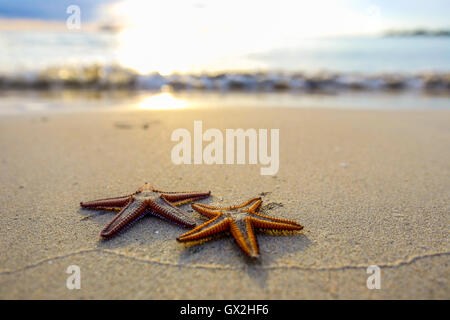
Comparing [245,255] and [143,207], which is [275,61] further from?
[245,255]

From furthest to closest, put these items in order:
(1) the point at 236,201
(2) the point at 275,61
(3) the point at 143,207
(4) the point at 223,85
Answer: (2) the point at 275,61
(4) the point at 223,85
(1) the point at 236,201
(3) the point at 143,207

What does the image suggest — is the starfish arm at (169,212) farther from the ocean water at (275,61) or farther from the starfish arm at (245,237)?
the ocean water at (275,61)

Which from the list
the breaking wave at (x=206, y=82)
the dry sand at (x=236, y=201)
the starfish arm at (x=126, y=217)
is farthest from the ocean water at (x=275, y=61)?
the starfish arm at (x=126, y=217)

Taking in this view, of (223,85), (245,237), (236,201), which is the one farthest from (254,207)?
(223,85)

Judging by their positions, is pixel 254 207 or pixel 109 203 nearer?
pixel 254 207

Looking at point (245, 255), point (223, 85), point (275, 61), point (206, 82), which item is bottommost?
point (245, 255)
